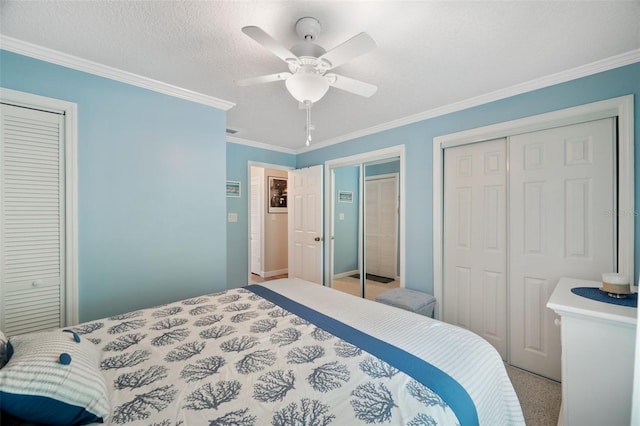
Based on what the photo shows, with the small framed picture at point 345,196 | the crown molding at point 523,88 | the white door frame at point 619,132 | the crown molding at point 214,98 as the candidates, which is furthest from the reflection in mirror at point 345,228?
the white door frame at point 619,132

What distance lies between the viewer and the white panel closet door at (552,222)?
6.38ft

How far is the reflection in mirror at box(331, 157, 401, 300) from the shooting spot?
136 inches

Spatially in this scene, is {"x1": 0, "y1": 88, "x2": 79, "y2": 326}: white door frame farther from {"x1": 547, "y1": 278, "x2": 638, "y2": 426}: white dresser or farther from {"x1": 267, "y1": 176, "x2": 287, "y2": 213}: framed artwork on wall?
{"x1": 267, "y1": 176, "x2": 287, "y2": 213}: framed artwork on wall

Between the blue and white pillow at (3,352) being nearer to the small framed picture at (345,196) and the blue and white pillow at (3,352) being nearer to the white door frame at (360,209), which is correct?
the white door frame at (360,209)

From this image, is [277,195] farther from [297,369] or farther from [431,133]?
[297,369]

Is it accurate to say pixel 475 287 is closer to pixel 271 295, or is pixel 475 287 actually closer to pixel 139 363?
pixel 271 295

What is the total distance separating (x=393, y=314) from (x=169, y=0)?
6.95ft

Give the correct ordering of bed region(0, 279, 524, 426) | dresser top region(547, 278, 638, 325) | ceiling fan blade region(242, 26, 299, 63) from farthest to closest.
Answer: dresser top region(547, 278, 638, 325), ceiling fan blade region(242, 26, 299, 63), bed region(0, 279, 524, 426)

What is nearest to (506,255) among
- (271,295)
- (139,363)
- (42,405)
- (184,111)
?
(271,295)

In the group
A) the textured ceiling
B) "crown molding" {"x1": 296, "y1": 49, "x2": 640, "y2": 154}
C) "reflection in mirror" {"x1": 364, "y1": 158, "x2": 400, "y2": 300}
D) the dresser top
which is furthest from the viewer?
"reflection in mirror" {"x1": 364, "y1": 158, "x2": 400, "y2": 300}

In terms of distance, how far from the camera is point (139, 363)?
1137 mm

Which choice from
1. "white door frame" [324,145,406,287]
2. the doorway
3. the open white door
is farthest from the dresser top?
the doorway

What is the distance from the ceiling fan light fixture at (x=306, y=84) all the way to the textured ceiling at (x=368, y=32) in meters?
0.30

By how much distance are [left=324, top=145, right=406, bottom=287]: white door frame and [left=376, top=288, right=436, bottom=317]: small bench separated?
32 centimetres
